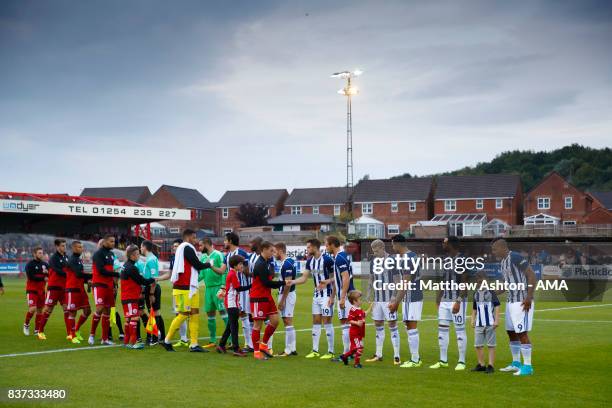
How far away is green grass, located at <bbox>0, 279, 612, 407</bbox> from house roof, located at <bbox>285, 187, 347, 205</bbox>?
299 ft

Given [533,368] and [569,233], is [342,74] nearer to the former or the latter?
[569,233]

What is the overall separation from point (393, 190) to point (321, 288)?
87598mm

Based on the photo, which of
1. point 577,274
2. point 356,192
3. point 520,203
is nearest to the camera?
point 577,274

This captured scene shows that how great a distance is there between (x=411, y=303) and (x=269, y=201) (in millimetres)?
102185

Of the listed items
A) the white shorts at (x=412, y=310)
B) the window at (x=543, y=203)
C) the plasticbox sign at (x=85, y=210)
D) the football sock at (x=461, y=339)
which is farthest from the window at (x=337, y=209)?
the football sock at (x=461, y=339)

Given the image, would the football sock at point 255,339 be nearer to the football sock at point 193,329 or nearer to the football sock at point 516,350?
the football sock at point 193,329

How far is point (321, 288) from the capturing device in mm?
14305

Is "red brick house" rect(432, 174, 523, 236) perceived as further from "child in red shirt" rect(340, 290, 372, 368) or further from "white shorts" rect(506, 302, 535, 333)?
"white shorts" rect(506, 302, 535, 333)

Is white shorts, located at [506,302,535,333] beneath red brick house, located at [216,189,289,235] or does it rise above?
beneath

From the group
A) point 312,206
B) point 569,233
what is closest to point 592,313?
point 569,233

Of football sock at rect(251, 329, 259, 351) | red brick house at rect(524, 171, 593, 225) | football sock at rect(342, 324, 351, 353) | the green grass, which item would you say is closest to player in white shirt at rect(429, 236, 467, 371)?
the green grass

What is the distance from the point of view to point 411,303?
13055mm

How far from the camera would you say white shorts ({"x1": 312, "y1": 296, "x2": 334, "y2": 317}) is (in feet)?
46.8

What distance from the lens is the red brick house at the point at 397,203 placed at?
98812 millimetres
